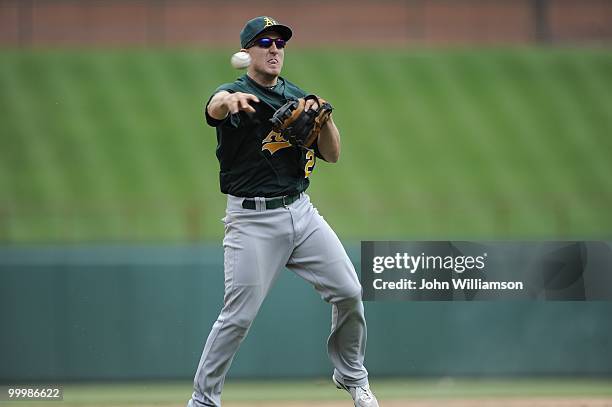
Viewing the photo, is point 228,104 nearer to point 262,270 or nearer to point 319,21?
point 262,270

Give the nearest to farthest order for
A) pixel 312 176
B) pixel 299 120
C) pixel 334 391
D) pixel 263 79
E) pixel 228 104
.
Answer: pixel 228 104 < pixel 299 120 < pixel 263 79 < pixel 334 391 < pixel 312 176

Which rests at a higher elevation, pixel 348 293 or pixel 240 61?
pixel 240 61

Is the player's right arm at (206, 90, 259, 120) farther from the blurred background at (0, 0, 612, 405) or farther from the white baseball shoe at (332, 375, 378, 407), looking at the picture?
the blurred background at (0, 0, 612, 405)

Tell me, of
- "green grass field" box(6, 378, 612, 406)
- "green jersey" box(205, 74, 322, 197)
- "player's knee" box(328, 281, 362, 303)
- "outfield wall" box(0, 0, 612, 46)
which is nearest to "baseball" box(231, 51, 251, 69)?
"green jersey" box(205, 74, 322, 197)

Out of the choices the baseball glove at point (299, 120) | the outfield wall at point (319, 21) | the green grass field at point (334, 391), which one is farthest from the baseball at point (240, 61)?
the outfield wall at point (319, 21)

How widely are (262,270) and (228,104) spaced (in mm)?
944

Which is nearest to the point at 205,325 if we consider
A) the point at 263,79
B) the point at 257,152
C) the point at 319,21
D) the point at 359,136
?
the point at 257,152

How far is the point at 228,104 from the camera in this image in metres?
4.25

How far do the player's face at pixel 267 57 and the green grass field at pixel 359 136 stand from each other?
837 cm

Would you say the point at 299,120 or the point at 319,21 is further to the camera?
the point at 319,21

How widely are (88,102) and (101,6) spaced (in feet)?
16.2

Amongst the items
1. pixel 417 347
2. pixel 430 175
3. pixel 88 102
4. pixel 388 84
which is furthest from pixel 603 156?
pixel 417 347

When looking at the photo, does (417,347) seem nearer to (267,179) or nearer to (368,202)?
(267,179)

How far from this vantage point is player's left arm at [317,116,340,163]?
475 cm
